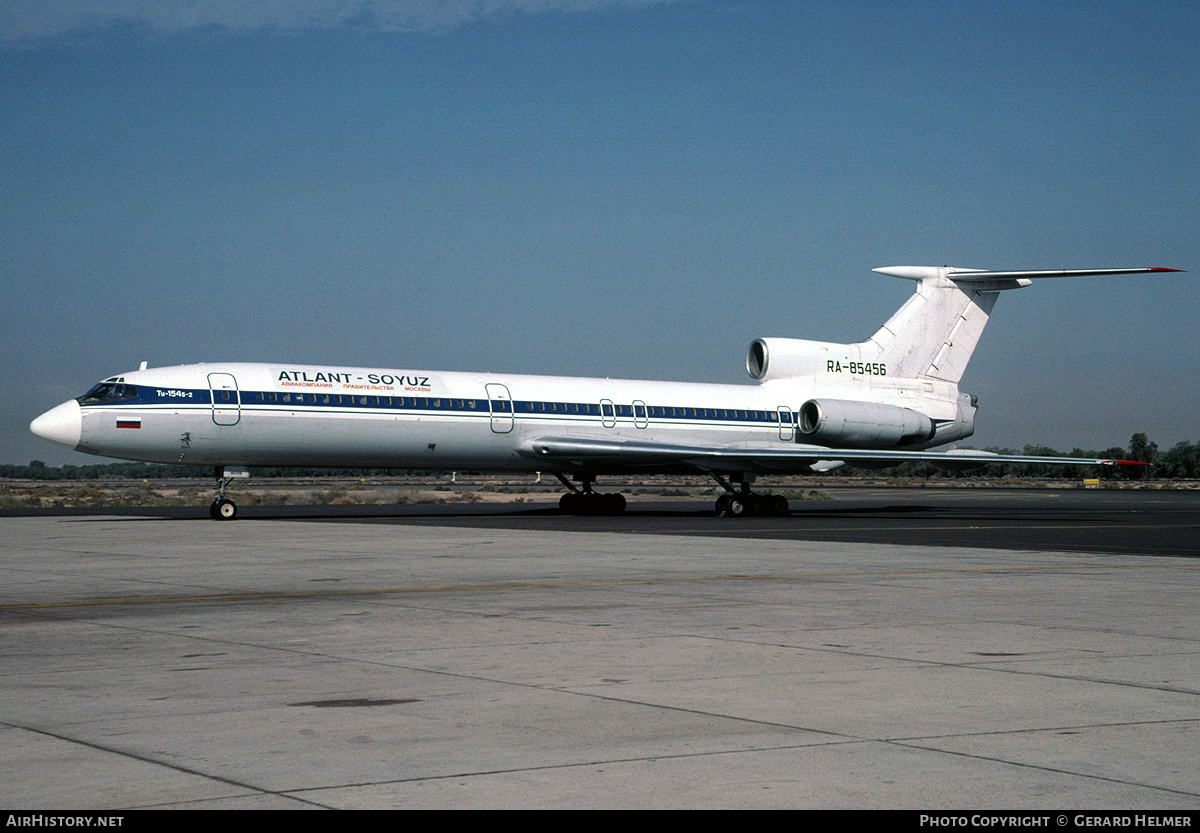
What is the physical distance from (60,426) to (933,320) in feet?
79.3

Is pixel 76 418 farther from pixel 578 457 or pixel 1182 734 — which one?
pixel 1182 734

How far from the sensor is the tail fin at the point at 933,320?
3738 centimetres

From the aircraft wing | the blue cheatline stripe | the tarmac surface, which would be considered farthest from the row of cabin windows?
the tarmac surface

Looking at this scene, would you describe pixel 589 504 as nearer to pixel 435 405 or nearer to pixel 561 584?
pixel 435 405

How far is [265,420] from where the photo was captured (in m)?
29.1

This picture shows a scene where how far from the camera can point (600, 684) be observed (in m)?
7.73

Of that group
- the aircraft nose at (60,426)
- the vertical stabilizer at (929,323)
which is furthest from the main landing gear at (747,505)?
the aircraft nose at (60,426)

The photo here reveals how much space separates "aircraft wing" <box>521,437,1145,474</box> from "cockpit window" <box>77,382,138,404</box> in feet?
32.0

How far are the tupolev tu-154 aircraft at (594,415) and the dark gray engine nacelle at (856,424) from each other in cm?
5

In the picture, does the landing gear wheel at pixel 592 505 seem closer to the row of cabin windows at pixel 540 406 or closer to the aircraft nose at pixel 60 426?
the row of cabin windows at pixel 540 406

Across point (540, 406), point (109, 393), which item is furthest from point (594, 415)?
point (109, 393)

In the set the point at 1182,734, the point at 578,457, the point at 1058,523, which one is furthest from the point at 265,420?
the point at 1182,734

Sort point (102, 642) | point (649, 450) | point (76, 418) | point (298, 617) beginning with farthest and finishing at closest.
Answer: point (649, 450), point (76, 418), point (298, 617), point (102, 642)

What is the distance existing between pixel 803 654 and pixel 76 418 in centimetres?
2297
